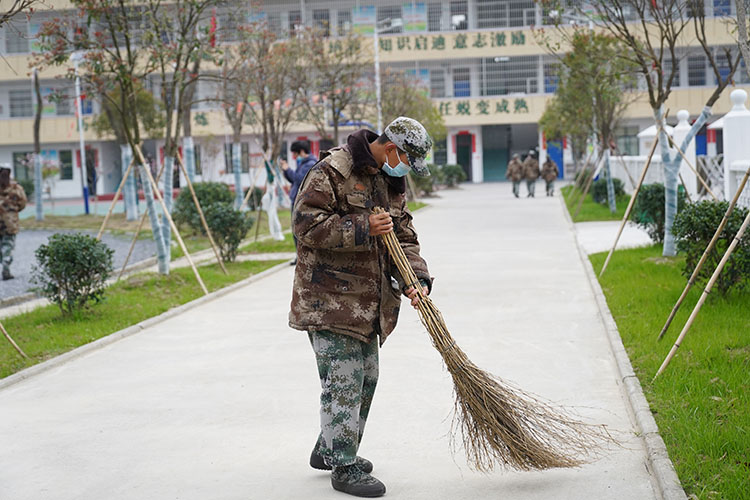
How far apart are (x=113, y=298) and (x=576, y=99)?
53.6ft

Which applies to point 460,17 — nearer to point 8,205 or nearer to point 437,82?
point 437,82

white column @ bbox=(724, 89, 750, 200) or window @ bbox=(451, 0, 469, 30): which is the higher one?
window @ bbox=(451, 0, 469, 30)

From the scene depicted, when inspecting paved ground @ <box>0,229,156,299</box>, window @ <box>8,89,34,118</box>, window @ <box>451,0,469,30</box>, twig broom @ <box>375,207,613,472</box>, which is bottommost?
paved ground @ <box>0,229,156,299</box>

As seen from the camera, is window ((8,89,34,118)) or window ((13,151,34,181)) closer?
window ((8,89,34,118))

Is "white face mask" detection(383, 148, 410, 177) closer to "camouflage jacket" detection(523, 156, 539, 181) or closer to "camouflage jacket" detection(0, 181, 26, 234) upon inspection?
"camouflage jacket" detection(0, 181, 26, 234)

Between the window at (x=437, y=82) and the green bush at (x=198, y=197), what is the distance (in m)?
A: 30.5

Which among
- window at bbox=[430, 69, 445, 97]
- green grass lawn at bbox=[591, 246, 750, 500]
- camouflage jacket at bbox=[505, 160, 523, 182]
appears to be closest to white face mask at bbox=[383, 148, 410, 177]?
green grass lawn at bbox=[591, 246, 750, 500]

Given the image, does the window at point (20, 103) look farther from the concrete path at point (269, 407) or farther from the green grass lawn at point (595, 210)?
the concrete path at point (269, 407)

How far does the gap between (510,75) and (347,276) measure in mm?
45469

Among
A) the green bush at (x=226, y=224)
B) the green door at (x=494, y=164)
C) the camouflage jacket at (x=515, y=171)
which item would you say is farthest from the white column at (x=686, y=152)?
Answer: the green door at (x=494, y=164)

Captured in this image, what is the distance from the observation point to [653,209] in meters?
13.4

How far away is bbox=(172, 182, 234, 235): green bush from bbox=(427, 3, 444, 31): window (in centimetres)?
3048

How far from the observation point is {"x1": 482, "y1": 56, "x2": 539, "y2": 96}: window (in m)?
47.9

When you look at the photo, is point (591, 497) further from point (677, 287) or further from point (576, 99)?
point (576, 99)
